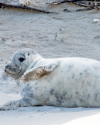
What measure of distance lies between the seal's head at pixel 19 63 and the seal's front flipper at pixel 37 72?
30 cm

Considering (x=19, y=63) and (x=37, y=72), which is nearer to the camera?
(x=37, y=72)

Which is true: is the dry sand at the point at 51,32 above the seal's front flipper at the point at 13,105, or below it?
above

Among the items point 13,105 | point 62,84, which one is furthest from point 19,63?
point 62,84

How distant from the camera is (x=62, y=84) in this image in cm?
297

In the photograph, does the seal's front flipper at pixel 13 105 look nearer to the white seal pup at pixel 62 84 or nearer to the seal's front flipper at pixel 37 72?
the white seal pup at pixel 62 84

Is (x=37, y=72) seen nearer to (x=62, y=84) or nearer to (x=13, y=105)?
(x=62, y=84)

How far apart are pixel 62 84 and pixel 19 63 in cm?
74

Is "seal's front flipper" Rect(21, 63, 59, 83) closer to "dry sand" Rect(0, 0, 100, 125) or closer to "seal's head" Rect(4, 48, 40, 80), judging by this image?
"seal's head" Rect(4, 48, 40, 80)

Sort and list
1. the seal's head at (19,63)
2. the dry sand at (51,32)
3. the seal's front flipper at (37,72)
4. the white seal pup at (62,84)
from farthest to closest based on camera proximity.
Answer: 1. the dry sand at (51,32)
2. the seal's head at (19,63)
3. the seal's front flipper at (37,72)
4. the white seal pup at (62,84)

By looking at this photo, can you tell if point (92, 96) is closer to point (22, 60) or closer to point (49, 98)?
point (49, 98)

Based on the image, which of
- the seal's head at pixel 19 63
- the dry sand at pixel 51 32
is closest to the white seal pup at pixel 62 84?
the seal's head at pixel 19 63

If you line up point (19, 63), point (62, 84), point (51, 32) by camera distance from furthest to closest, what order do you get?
point (51, 32)
point (19, 63)
point (62, 84)

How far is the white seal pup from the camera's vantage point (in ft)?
9.30

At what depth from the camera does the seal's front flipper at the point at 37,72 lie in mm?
3004
